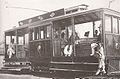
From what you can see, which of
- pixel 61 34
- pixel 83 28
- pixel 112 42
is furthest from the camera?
pixel 61 34

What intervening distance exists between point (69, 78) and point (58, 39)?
3.79 feet

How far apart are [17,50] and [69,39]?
329 cm

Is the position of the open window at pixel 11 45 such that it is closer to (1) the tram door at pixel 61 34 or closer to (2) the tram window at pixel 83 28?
(1) the tram door at pixel 61 34

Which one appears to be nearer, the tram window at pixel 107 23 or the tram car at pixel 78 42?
the tram car at pixel 78 42

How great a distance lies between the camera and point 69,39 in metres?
6.00

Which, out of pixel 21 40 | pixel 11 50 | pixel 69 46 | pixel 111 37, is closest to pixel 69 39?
pixel 69 46

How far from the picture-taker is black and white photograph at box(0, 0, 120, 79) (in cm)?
519

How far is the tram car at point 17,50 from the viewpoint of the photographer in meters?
8.34

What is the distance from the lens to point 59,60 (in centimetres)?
621

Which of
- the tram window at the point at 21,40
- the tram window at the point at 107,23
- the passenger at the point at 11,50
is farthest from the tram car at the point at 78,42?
the passenger at the point at 11,50

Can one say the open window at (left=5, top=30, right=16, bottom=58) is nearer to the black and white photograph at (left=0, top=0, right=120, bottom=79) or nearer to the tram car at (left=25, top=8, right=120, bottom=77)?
the black and white photograph at (left=0, top=0, right=120, bottom=79)

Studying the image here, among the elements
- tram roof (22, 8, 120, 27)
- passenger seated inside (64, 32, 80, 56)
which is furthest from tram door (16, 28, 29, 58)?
passenger seated inside (64, 32, 80, 56)

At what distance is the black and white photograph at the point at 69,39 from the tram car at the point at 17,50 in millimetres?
39

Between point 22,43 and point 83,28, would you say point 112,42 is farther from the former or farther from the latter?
point 22,43
